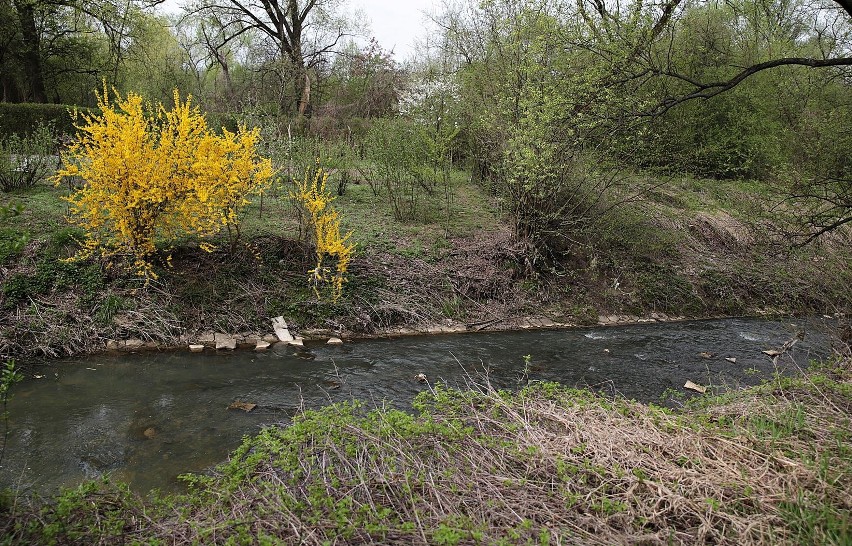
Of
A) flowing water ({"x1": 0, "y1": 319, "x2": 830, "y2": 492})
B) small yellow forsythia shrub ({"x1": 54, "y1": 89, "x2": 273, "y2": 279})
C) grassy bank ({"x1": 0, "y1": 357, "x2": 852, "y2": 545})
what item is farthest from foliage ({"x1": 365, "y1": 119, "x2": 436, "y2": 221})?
grassy bank ({"x1": 0, "y1": 357, "x2": 852, "y2": 545})

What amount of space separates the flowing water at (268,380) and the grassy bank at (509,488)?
97 centimetres

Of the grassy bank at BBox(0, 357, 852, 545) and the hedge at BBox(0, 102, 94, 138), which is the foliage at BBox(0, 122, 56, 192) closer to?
the hedge at BBox(0, 102, 94, 138)

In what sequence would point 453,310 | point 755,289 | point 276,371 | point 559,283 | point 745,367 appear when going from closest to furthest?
point 276,371, point 745,367, point 453,310, point 559,283, point 755,289

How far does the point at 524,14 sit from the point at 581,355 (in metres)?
6.56

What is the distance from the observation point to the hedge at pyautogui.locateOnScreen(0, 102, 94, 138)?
14555 millimetres

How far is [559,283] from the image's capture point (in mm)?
11102

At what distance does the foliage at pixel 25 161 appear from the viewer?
399 inches

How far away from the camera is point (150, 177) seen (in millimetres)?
7535

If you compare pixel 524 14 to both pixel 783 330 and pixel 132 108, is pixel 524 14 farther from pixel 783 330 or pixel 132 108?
pixel 783 330

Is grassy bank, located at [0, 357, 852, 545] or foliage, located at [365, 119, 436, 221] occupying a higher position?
foliage, located at [365, 119, 436, 221]

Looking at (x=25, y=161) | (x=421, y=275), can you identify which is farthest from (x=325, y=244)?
(x=25, y=161)

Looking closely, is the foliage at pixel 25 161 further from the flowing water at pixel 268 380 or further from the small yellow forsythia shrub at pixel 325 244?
the flowing water at pixel 268 380

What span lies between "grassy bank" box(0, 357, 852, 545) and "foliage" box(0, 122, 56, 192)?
9389mm

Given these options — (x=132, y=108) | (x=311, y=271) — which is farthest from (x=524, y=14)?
(x=132, y=108)
